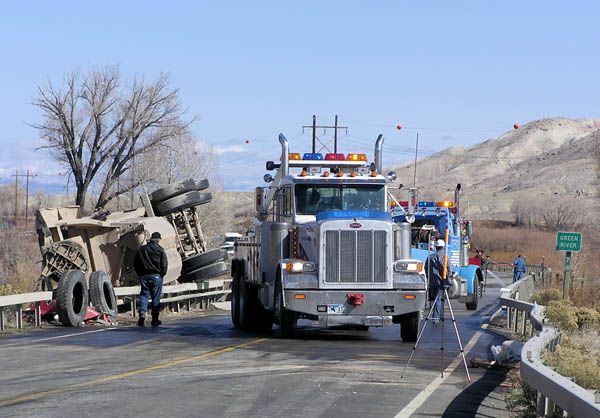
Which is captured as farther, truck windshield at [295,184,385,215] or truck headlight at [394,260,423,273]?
truck windshield at [295,184,385,215]

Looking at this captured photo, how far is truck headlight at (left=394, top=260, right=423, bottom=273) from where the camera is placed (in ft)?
63.9

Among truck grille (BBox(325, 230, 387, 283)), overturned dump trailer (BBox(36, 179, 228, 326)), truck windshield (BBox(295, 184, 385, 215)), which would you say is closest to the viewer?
truck grille (BBox(325, 230, 387, 283))

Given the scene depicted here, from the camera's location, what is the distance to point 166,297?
3064cm

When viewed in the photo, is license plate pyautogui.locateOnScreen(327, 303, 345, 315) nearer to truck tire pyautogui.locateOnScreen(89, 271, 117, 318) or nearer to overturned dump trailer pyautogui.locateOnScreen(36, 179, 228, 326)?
truck tire pyautogui.locateOnScreen(89, 271, 117, 318)

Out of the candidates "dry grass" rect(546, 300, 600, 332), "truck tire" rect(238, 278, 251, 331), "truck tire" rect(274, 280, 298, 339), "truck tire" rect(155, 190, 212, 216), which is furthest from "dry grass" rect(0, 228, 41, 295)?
"dry grass" rect(546, 300, 600, 332)

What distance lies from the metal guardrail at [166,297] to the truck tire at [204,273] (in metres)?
0.21

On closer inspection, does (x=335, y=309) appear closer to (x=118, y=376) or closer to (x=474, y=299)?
(x=118, y=376)

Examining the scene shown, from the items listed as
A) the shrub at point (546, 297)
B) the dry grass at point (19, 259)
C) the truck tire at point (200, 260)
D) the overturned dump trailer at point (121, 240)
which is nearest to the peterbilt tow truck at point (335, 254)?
the overturned dump trailer at point (121, 240)

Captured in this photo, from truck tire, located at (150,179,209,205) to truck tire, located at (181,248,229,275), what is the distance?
1.83m

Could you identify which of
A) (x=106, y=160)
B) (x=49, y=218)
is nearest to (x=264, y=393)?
(x=49, y=218)

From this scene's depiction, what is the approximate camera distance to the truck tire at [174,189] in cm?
3155

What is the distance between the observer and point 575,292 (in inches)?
1576

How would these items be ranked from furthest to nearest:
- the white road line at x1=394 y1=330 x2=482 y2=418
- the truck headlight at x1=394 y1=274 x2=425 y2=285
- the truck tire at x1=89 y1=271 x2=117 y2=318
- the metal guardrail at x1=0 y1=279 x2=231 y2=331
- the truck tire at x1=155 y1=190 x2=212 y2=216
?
the truck tire at x1=155 y1=190 x2=212 y2=216, the truck tire at x1=89 y1=271 x2=117 y2=318, the metal guardrail at x1=0 y1=279 x2=231 y2=331, the truck headlight at x1=394 y1=274 x2=425 y2=285, the white road line at x1=394 y1=330 x2=482 y2=418

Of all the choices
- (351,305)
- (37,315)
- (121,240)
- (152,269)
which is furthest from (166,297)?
(351,305)
